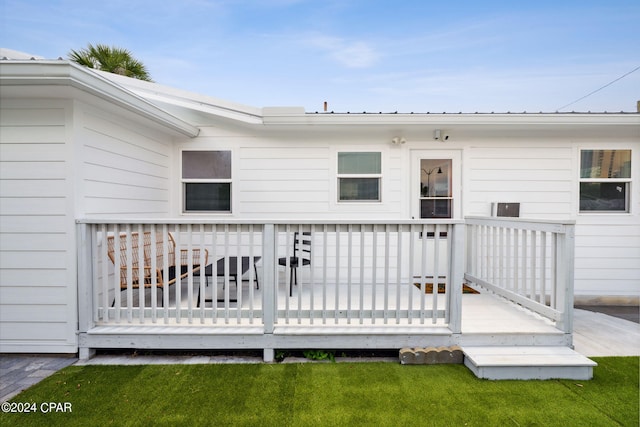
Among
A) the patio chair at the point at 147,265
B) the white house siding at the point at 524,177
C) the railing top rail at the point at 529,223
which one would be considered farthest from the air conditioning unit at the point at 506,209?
the patio chair at the point at 147,265

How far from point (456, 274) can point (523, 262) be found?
39.5 inches

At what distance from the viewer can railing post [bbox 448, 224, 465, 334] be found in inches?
104

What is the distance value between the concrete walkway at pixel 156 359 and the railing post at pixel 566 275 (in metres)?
0.41

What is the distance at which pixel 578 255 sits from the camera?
4.45 m

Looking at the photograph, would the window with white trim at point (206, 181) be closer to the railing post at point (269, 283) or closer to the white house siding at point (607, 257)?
the railing post at point (269, 283)

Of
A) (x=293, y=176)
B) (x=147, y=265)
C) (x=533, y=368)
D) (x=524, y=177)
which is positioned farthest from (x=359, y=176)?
(x=147, y=265)

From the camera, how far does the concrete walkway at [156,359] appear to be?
7.89 ft

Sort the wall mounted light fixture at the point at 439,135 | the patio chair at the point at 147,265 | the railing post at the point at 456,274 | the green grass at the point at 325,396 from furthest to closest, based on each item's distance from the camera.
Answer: the wall mounted light fixture at the point at 439,135
the patio chair at the point at 147,265
the railing post at the point at 456,274
the green grass at the point at 325,396

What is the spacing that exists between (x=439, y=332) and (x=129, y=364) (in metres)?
2.76

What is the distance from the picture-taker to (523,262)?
3.11 m

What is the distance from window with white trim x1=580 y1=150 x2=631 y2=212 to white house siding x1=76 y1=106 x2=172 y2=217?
6.11m

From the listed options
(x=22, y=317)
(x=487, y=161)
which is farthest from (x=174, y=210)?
(x=487, y=161)

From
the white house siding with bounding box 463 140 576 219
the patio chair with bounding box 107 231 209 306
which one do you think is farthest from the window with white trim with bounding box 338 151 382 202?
the patio chair with bounding box 107 231 209 306

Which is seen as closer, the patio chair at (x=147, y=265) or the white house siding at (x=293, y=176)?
the patio chair at (x=147, y=265)
